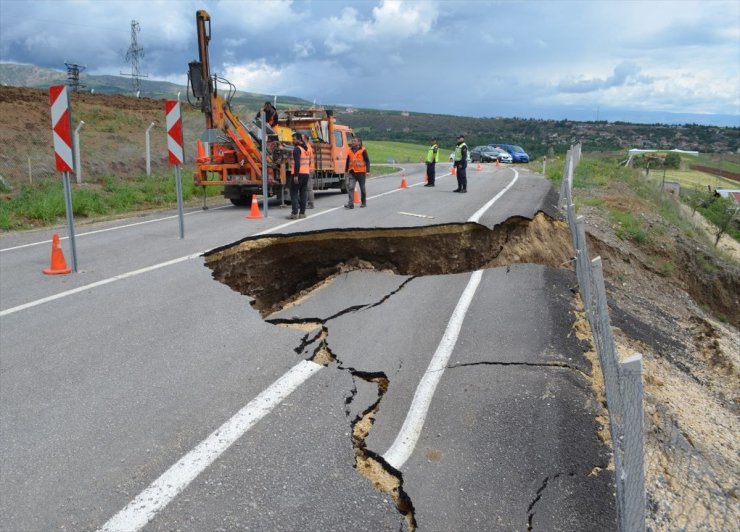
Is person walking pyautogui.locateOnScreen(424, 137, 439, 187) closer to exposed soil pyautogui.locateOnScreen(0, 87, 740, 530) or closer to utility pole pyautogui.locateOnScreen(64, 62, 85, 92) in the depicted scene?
exposed soil pyautogui.locateOnScreen(0, 87, 740, 530)

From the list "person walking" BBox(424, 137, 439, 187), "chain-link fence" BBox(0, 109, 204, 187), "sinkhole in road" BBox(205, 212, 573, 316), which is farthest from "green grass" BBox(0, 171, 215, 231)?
"person walking" BBox(424, 137, 439, 187)

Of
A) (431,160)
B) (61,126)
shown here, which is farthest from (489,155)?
(61,126)

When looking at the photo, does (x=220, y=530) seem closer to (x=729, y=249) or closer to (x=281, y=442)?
(x=281, y=442)

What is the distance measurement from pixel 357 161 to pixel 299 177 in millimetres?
2356

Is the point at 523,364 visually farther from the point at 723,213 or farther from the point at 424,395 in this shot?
the point at 723,213

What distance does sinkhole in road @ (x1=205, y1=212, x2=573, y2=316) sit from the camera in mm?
8992

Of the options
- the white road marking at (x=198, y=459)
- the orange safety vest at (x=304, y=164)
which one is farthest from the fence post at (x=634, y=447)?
the orange safety vest at (x=304, y=164)

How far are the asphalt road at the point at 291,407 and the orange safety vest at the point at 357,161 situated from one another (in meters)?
7.23

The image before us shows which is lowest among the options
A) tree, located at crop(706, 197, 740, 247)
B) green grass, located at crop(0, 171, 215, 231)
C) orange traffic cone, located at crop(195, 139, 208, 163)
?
tree, located at crop(706, 197, 740, 247)

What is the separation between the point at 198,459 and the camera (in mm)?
3473

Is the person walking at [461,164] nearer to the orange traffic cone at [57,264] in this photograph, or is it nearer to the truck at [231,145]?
the truck at [231,145]

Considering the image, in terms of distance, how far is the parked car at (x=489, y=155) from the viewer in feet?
139

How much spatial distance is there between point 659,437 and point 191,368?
3.78 m

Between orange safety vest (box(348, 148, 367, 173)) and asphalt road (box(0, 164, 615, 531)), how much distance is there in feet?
23.7
